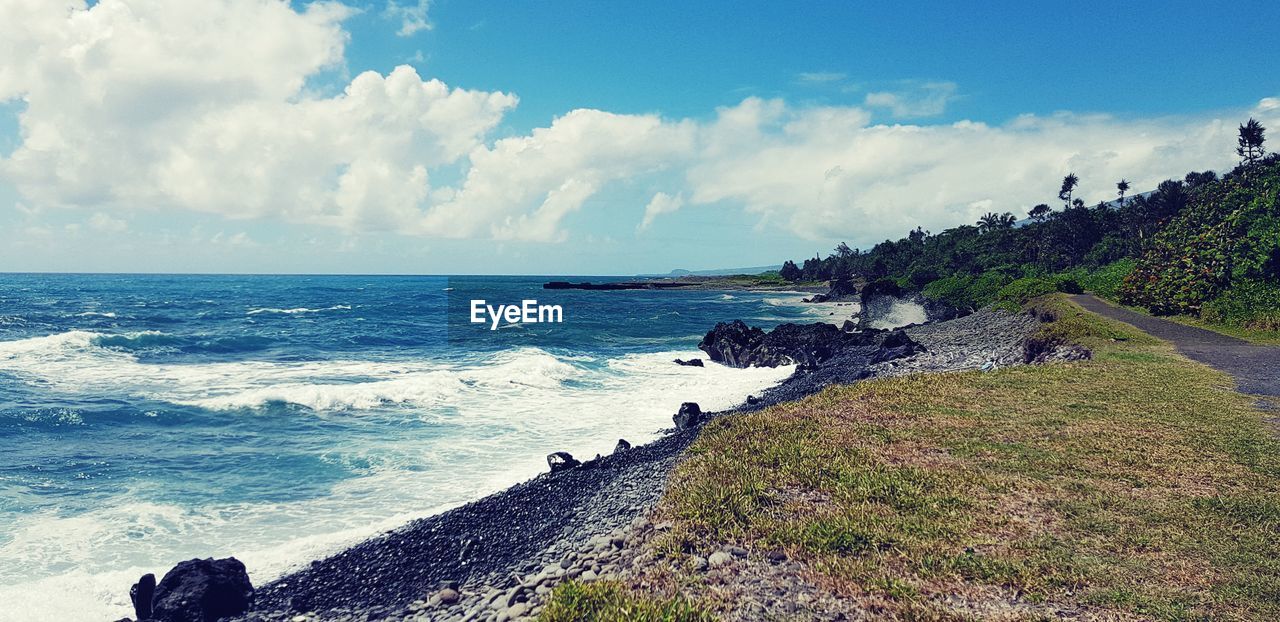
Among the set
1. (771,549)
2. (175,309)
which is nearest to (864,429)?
(771,549)

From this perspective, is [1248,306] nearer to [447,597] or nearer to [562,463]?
[562,463]

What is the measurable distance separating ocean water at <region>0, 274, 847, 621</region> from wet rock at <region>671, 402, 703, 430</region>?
3.37ft

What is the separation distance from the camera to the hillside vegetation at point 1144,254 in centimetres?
3256

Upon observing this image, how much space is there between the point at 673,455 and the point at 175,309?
83769 mm

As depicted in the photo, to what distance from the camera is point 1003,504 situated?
31.6ft

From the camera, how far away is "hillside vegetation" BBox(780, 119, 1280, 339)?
32.6 m

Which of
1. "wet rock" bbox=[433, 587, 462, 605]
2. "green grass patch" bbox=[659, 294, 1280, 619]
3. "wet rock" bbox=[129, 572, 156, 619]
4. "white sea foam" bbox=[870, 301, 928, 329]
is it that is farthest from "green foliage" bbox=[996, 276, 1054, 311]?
"wet rock" bbox=[129, 572, 156, 619]

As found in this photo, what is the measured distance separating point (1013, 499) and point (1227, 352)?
20.5 meters

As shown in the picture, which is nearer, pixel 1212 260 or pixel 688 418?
pixel 688 418

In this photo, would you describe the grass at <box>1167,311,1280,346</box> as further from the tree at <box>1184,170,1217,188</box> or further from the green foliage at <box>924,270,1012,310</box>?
the tree at <box>1184,170,1217,188</box>

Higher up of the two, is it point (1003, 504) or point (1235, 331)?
point (1235, 331)

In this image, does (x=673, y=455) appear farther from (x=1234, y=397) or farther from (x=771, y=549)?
(x=1234, y=397)

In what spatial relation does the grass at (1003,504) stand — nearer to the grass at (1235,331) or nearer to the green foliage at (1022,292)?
the grass at (1235,331)

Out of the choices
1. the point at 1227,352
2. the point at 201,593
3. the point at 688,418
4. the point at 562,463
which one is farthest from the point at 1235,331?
the point at 201,593
